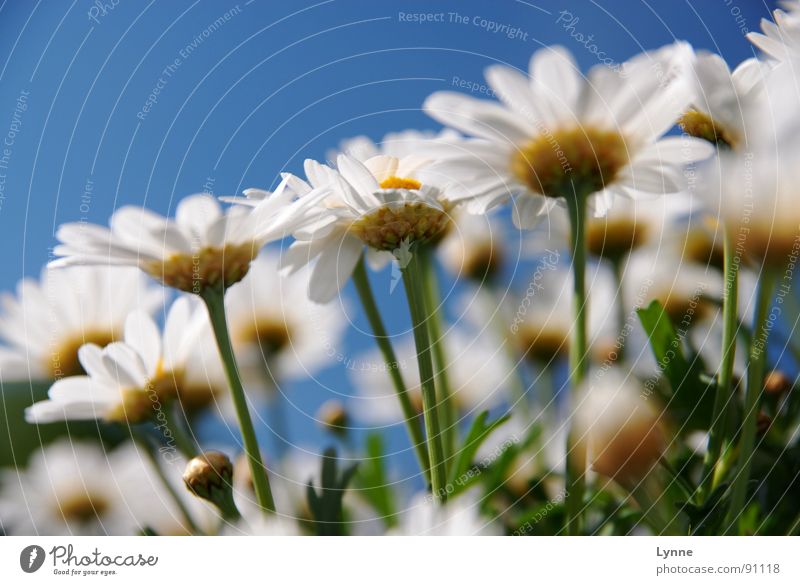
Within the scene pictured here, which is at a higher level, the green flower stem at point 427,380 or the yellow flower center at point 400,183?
the yellow flower center at point 400,183

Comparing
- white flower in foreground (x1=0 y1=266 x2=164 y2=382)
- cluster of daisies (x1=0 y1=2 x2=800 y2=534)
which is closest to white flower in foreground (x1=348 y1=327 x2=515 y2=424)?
cluster of daisies (x1=0 y1=2 x2=800 y2=534)

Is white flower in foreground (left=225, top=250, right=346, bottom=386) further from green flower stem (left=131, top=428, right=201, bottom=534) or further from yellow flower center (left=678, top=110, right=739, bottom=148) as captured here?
yellow flower center (left=678, top=110, right=739, bottom=148)

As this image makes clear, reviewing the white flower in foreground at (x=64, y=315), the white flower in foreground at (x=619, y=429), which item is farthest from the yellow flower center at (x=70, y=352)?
the white flower in foreground at (x=619, y=429)

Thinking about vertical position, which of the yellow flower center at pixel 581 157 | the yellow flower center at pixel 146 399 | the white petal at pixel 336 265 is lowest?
the yellow flower center at pixel 146 399

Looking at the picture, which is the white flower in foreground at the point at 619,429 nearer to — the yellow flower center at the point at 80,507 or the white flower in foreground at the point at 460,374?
the white flower in foreground at the point at 460,374

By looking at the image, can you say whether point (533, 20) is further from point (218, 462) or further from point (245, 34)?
point (218, 462)

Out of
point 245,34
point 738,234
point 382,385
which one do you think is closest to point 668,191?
point 738,234
